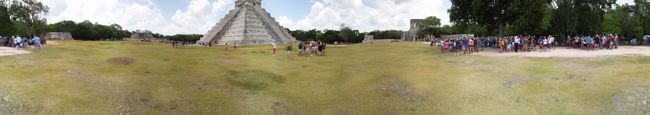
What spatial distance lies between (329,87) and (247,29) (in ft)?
222

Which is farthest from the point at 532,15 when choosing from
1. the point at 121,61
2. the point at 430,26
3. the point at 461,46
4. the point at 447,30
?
the point at 447,30

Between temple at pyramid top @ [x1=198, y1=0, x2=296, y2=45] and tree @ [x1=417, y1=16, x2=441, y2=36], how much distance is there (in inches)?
1598

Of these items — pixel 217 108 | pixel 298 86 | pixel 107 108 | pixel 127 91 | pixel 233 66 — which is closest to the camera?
pixel 107 108

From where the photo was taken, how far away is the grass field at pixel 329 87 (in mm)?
22484

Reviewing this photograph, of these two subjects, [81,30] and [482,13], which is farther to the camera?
[81,30]

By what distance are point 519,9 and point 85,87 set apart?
120ft

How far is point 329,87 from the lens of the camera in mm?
28609

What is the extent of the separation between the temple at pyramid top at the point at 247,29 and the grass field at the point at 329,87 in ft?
177

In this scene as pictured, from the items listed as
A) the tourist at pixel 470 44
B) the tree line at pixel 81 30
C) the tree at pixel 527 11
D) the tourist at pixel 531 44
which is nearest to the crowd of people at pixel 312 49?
the tourist at pixel 470 44

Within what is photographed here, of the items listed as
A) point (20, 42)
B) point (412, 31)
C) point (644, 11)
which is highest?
point (644, 11)

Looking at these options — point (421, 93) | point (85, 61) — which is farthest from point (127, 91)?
point (421, 93)

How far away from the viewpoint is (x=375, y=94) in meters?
25.9

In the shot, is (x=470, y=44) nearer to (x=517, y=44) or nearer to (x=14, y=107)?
(x=517, y=44)

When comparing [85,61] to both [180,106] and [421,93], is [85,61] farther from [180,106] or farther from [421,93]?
[421,93]
